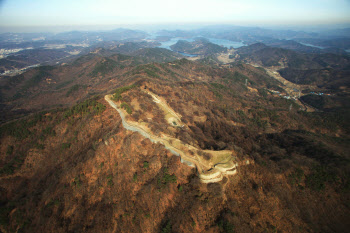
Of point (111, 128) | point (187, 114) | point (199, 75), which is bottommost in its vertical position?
point (199, 75)

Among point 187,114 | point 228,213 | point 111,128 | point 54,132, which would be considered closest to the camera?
point 228,213

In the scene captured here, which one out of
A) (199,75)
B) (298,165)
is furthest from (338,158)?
(199,75)

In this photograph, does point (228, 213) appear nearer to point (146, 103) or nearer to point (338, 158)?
point (338, 158)

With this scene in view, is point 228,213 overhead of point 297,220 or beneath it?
overhead

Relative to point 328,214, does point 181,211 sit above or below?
above

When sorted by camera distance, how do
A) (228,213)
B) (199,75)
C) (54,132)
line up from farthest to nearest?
(199,75), (54,132), (228,213)

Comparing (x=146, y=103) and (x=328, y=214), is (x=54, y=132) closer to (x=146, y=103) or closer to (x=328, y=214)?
(x=146, y=103)

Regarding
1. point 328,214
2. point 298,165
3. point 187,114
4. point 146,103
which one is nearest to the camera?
point 328,214

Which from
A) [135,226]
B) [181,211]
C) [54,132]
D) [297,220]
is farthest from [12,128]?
[297,220]

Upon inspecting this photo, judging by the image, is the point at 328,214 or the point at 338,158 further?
the point at 338,158
